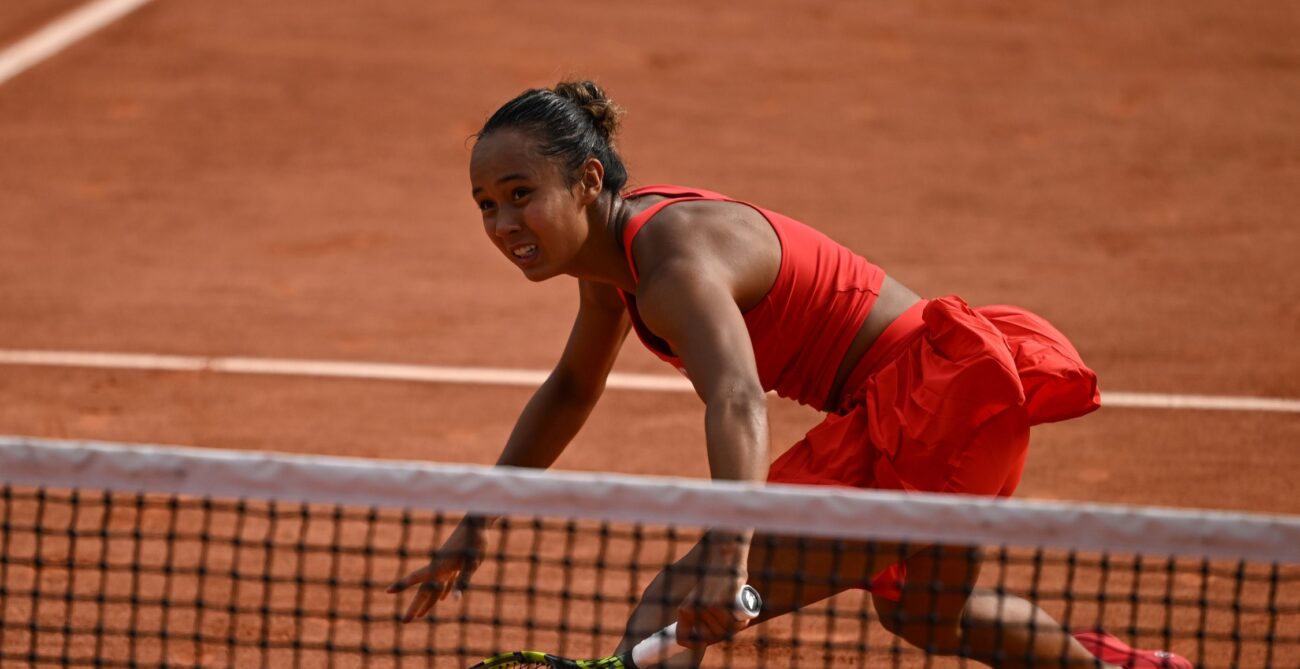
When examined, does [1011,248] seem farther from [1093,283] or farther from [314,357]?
[314,357]

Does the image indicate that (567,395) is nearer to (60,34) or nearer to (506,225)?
(506,225)

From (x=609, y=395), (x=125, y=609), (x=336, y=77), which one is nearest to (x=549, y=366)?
(x=609, y=395)

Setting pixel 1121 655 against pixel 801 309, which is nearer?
pixel 801 309

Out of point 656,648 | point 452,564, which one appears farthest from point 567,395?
point 656,648

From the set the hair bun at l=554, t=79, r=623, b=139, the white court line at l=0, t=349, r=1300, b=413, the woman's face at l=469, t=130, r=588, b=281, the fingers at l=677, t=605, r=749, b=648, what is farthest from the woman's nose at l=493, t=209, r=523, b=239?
the white court line at l=0, t=349, r=1300, b=413

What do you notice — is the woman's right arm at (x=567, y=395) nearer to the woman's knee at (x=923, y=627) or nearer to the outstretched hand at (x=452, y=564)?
the outstretched hand at (x=452, y=564)

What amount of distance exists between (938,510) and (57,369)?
5024mm

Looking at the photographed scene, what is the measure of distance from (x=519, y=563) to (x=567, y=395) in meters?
1.48

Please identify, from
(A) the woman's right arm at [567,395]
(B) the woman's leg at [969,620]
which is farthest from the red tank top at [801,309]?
(B) the woman's leg at [969,620]

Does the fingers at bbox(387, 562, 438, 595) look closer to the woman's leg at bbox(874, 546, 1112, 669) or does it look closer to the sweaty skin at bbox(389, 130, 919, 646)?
the sweaty skin at bbox(389, 130, 919, 646)

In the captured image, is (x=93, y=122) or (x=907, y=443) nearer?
(x=907, y=443)

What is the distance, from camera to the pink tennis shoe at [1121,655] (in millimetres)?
→ 3508

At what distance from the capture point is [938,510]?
8.89 ft

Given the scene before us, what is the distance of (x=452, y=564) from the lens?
3.50m
